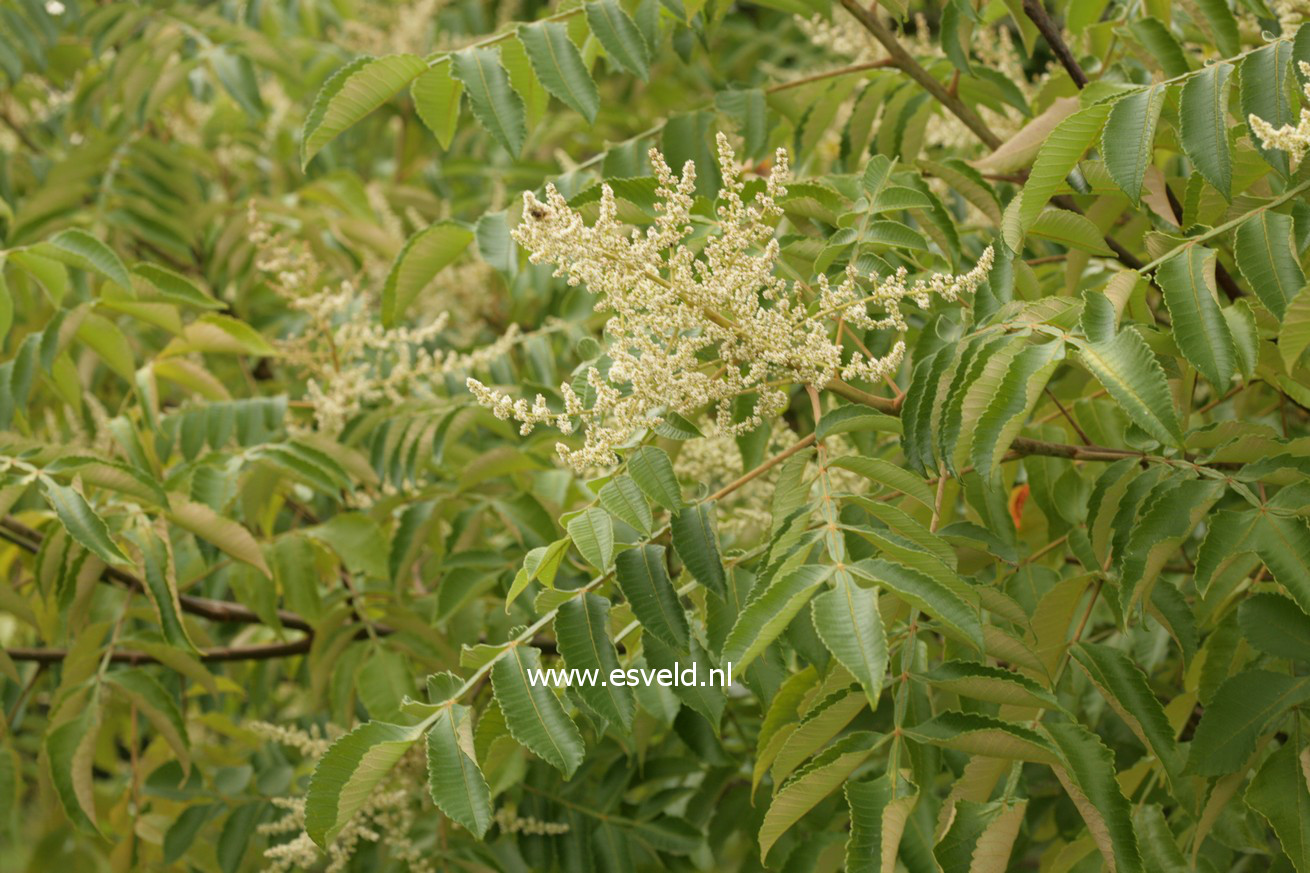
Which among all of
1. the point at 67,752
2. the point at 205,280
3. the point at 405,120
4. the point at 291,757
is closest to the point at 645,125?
the point at 405,120

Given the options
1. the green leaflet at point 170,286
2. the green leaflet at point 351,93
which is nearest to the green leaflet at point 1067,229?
the green leaflet at point 351,93

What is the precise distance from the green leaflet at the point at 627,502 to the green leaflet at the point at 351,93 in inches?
30.8

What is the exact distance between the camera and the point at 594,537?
59.1 inches

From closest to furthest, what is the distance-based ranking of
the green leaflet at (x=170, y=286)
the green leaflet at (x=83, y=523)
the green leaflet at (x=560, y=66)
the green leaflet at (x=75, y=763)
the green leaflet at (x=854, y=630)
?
the green leaflet at (x=854, y=630) → the green leaflet at (x=83, y=523) → the green leaflet at (x=560, y=66) → the green leaflet at (x=75, y=763) → the green leaflet at (x=170, y=286)

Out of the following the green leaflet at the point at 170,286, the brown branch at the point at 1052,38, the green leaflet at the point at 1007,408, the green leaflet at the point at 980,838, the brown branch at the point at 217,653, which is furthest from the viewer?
the brown branch at the point at 217,653

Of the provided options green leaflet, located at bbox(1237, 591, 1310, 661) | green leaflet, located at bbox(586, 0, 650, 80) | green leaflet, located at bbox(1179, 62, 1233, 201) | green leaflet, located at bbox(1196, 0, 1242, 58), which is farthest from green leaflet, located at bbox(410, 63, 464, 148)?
green leaflet, located at bbox(1237, 591, 1310, 661)

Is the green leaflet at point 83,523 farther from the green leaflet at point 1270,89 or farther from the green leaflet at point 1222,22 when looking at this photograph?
the green leaflet at point 1222,22

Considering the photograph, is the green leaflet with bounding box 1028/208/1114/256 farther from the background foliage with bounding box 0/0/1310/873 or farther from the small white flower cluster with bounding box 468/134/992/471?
the small white flower cluster with bounding box 468/134/992/471

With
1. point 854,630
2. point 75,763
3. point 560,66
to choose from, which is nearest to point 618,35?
point 560,66

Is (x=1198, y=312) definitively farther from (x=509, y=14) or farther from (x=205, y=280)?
(x=509, y=14)

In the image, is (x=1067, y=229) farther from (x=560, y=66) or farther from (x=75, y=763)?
(x=75, y=763)

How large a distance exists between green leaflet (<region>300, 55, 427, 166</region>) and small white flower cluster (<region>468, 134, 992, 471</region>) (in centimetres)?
62

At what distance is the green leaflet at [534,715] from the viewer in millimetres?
1463

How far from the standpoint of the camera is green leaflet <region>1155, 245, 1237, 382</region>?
1.45 metres
